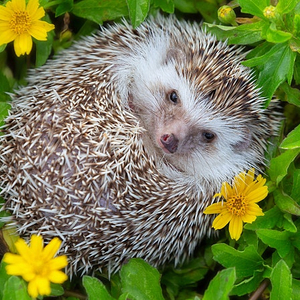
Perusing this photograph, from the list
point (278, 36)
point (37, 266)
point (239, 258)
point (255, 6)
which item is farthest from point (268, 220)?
point (37, 266)

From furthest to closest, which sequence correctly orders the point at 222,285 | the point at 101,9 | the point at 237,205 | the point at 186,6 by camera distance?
the point at 186,6 < the point at 101,9 < the point at 237,205 < the point at 222,285

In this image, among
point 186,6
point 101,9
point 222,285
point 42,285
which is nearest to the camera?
point 42,285

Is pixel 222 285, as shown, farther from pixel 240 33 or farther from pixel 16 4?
pixel 16 4

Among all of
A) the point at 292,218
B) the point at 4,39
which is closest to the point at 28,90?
the point at 4,39

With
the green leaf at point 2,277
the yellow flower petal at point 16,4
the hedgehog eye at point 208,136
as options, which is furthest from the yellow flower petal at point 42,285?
the yellow flower petal at point 16,4

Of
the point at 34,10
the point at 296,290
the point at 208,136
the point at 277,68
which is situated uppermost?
the point at 34,10

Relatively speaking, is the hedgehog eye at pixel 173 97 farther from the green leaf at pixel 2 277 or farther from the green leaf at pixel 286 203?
the green leaf at pixel 2 277

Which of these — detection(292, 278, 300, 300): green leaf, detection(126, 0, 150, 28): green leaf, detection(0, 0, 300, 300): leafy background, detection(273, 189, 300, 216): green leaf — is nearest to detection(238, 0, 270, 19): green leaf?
detection(0, 0, 300, 300): leafy background

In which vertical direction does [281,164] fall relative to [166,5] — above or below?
below

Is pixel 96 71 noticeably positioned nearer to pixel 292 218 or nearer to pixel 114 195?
pixel 114 195
